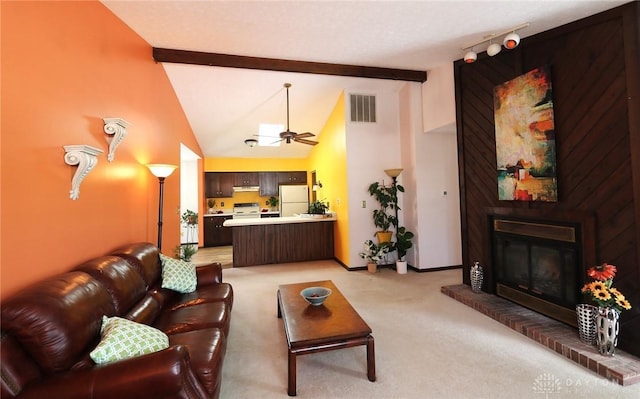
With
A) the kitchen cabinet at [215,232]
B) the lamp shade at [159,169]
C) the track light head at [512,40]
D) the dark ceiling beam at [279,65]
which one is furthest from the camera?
the kitchen cabinet at [215,232]

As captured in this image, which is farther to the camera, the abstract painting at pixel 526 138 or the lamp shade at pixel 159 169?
the lamp shade at pixel 159 169

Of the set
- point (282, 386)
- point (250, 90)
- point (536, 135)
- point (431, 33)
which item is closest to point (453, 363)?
point (282, 386)

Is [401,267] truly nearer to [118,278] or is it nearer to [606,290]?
[606,290]

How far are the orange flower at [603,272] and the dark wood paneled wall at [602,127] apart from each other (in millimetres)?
188

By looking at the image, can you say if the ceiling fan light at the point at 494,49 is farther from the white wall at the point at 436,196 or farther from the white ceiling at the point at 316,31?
the white wall at the point at 436,196

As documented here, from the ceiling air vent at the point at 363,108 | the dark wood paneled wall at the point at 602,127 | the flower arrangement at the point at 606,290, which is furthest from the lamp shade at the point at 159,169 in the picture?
the flower arrangement at the point at 606,290

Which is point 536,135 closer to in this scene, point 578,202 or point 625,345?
point 578,202

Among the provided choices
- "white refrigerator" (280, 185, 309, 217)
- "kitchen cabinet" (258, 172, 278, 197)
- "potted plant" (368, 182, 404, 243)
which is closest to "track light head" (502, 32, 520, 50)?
"potted plant" (368, 182, 404, 243)

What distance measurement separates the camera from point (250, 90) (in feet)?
15.5

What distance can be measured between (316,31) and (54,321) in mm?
3227

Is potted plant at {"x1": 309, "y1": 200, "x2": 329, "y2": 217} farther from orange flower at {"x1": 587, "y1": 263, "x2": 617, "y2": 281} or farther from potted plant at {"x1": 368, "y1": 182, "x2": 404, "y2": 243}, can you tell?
orange flower at {"x1": 587, "y1": 263, "x2": 617, "y2": 281}

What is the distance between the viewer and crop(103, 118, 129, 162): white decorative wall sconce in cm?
251

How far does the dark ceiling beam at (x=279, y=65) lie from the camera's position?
357cm

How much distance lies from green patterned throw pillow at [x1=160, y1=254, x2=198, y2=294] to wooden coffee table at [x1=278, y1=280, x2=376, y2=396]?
42.5 inches
